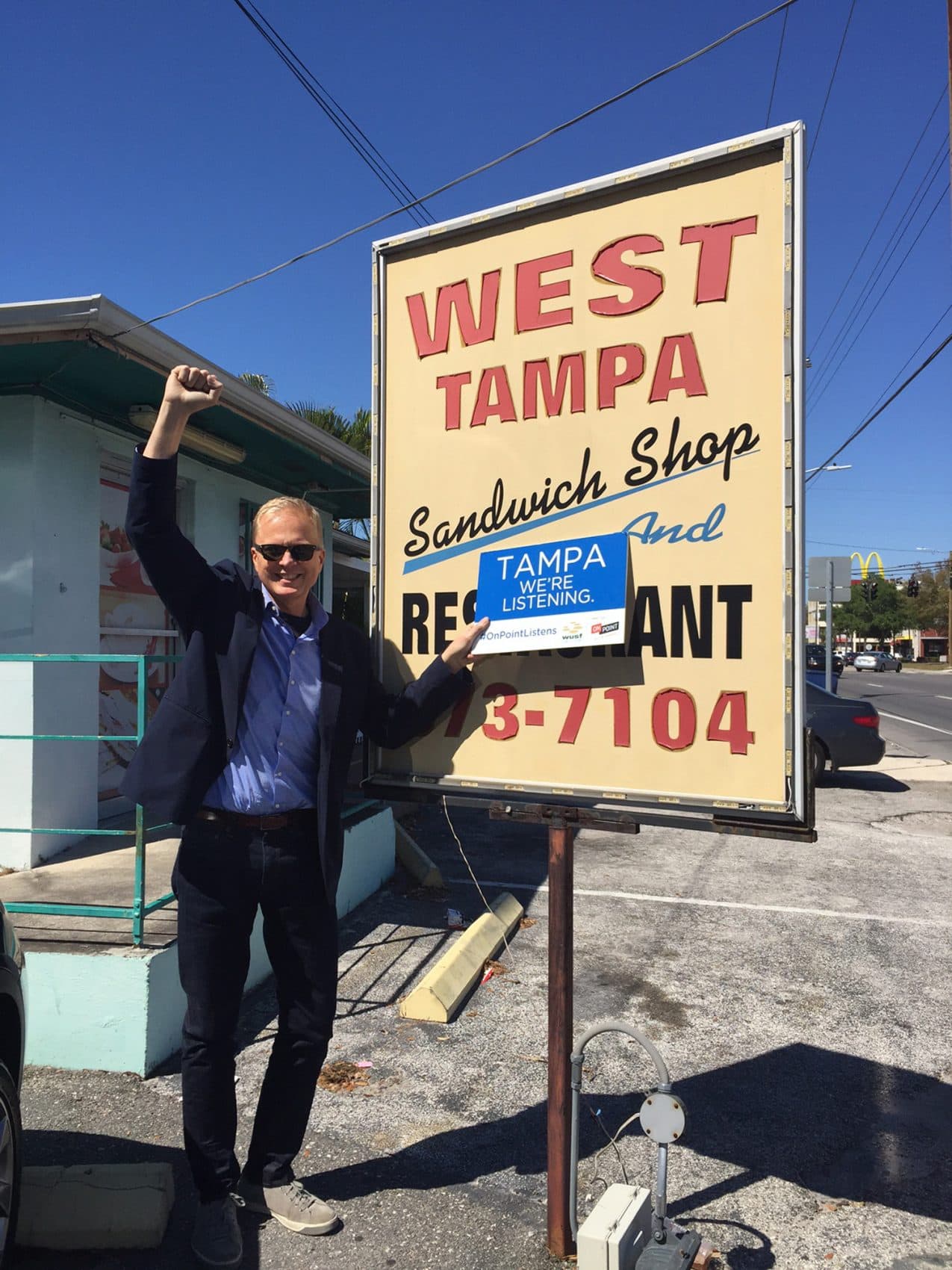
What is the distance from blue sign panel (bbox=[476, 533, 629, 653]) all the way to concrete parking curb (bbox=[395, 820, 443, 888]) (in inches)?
168

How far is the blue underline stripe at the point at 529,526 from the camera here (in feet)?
8.20

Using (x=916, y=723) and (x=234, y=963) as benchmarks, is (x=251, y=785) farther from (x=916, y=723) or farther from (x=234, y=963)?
(x=916, y=723)

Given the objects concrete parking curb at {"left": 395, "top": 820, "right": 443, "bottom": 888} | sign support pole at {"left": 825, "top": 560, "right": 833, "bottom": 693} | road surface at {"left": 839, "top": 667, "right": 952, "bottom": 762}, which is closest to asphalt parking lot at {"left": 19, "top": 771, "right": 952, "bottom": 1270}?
concrete parking curb at {"left": 395, "top": 820, "right": 443, "bottom": 888}

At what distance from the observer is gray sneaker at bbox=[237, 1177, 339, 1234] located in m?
2.75

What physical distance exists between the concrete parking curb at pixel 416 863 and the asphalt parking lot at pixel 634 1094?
0.43ft

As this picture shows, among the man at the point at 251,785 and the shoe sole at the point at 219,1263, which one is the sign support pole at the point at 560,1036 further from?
the shoe sole at the point at 219,1263

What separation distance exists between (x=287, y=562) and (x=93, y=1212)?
204 cm

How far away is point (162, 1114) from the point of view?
11.3 ft

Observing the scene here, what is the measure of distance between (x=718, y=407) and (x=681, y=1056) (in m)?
3.01

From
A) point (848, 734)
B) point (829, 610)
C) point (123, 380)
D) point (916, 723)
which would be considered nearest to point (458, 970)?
point (123, 380)

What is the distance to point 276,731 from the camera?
271 centimetres

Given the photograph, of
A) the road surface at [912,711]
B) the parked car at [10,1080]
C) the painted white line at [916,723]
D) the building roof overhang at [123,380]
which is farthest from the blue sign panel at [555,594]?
the painted white line at [916,723]

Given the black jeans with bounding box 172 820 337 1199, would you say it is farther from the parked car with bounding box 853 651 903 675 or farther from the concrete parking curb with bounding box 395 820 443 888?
the parked car with bounding box 853 651 903 675

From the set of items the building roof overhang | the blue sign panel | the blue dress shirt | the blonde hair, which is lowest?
the blue dress shirt
